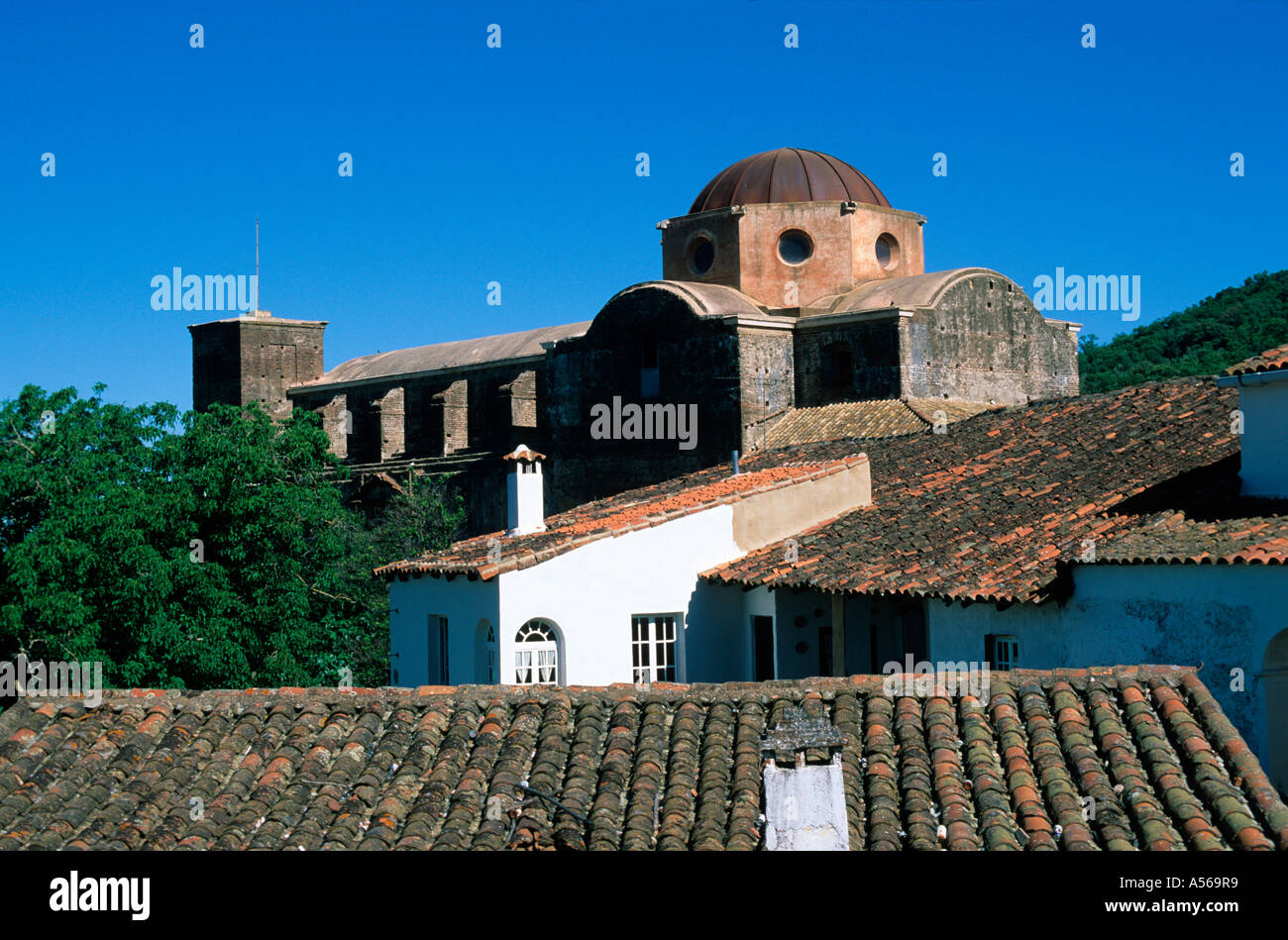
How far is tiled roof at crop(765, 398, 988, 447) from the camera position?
27463 millimetres

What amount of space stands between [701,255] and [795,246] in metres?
2.25

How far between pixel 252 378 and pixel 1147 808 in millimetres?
42214

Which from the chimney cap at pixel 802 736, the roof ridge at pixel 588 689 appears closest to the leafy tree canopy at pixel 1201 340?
the roof ridge at pixel 588 689

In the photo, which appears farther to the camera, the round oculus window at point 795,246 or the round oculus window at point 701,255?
the round oculus window at point 701,255

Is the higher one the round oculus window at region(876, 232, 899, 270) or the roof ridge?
the round oculus window at region(876, 232, 899, 270)

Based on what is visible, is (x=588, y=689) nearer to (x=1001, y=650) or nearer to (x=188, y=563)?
(x=1001, y=650)

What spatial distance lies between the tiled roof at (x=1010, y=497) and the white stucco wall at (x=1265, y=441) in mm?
1087

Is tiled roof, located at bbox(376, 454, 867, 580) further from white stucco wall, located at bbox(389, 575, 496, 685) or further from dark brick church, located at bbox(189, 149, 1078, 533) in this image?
dark brick church, located at bbox(189, 149, 1078, 533)

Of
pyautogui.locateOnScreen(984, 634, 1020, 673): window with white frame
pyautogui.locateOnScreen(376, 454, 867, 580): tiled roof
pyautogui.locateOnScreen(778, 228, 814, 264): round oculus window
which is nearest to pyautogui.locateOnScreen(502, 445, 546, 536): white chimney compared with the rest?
pyautogui.locateOnScreen(376, 454, 867, 580): tiled roof

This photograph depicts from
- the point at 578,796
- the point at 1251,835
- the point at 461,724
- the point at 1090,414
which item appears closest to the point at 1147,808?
the point at 1251,835

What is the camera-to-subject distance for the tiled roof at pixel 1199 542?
13.4 metres

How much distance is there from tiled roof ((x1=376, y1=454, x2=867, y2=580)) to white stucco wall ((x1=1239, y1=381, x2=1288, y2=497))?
18.1 ft

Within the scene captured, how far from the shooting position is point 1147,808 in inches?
368

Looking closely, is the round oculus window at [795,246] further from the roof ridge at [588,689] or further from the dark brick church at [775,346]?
the roof ridge at [588,689]
